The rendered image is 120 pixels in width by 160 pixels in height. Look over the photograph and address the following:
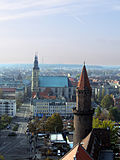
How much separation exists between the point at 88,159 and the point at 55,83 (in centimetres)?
10975

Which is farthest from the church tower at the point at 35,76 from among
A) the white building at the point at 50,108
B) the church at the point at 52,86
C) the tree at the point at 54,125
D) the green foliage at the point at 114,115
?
the tree at the point at 54,125

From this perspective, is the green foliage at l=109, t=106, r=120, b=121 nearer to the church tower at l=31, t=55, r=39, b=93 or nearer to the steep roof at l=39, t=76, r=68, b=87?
the steep roof at l=39, t=76, r=68, b=87

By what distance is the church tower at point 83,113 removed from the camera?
39.1 m

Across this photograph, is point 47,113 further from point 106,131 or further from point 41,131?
point 106,131

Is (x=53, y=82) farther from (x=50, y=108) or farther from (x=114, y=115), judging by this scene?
(x=114, y=115)

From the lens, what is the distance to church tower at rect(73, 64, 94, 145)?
39.1m

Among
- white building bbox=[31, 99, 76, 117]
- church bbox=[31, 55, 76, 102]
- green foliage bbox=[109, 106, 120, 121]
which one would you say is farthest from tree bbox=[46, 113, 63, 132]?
church bbox=[31, 55, 76, 102]

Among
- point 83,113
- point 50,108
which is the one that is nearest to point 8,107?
point 50,108

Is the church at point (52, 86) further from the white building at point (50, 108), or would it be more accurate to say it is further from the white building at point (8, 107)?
the white building at point (8, 107)

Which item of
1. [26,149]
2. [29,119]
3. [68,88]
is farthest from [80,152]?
[68,88]

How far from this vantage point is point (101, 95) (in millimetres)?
138875

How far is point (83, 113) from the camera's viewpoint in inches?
1544

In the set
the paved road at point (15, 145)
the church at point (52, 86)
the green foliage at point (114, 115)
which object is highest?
the church at point (52, 86)

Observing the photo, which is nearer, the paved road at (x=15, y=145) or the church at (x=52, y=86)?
the paved road at (x=15, y=145)
